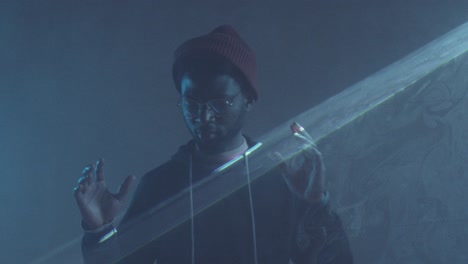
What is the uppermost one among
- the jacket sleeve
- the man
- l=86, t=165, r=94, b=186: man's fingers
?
l=86, t=165, r=94, b=186: man's fingers

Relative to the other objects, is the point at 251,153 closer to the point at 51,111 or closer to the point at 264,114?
the point at 264,114

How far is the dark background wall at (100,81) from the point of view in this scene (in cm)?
147

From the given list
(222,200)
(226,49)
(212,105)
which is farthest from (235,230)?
(226,49)

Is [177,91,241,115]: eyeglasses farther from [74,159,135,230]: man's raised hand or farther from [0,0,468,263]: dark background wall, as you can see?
[0,0,468,263]: dark background wall

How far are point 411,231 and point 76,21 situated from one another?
4.80 ft

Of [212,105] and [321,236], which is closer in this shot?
[321,236]

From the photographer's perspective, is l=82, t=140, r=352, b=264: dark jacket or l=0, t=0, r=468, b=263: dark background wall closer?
l=82, t=140, r=352, b=264: dark jacket

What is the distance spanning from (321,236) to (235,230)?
0.25 meters

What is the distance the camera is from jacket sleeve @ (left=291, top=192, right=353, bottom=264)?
0.92m

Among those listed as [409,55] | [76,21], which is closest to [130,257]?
[76,21]

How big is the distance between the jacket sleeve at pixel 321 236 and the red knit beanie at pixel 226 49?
15.2 inches

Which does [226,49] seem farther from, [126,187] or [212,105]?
[126,187]

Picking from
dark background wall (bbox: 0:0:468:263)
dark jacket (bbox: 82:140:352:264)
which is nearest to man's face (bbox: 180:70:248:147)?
dark jacket (bbox: 82:140:352:264)

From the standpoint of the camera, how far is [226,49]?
3.46 feet
